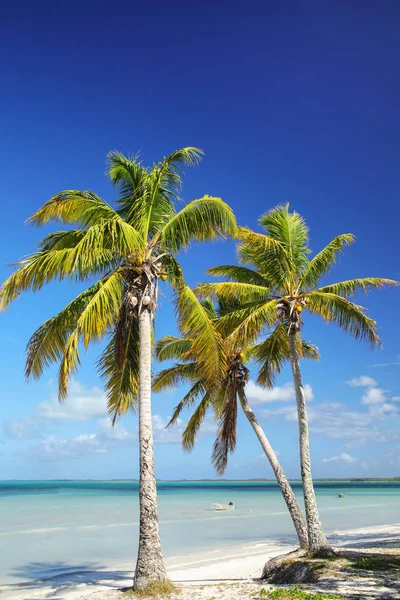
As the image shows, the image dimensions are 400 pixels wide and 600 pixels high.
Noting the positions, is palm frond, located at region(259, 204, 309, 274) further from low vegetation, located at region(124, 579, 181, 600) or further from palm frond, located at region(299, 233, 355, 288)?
low vegetation, located at region(124, 579, 181, 600)

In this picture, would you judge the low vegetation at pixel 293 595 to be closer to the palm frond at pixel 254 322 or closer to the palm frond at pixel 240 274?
the palm frond at pixel 254 322

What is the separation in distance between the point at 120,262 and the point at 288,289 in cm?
442

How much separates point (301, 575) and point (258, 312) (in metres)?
5.68

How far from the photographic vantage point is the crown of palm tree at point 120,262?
1003 centimetres

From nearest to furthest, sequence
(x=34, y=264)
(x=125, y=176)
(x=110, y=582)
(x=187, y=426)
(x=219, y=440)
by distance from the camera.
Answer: (x=34, y=264) → (x=125, y=176) → (x=110, y=582) → (x=219, y=440) → (x=187, y=426)

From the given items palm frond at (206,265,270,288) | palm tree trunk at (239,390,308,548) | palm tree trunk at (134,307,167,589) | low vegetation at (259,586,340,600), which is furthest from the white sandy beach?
palm frond at (206,265,270,288)

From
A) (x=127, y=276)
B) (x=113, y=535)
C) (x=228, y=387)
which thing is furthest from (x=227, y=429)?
(x=113, y=535)

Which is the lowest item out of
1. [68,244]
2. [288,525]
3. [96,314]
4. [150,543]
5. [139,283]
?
[288,525]

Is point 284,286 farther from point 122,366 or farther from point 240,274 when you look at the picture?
point 122,366

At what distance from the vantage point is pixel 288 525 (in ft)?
94.0

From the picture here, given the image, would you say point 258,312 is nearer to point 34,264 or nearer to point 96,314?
point 96,314

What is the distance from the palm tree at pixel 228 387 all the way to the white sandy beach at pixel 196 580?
2.53 metres

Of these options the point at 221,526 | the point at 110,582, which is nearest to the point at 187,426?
the point at 110,582

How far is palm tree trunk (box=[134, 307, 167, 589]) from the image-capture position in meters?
9.25
